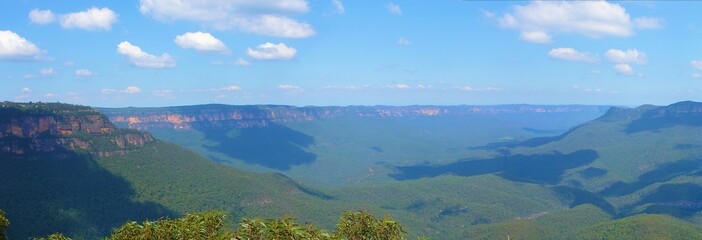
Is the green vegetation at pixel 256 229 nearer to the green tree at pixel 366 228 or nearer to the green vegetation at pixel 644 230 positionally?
the green tree at pixel 366 228

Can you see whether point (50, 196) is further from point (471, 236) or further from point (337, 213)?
point (471, 236)

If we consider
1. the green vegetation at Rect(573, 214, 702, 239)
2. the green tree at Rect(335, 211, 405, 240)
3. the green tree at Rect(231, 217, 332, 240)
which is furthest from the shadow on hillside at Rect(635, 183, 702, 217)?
the green tree at Rect(231, 217, 332, 240)

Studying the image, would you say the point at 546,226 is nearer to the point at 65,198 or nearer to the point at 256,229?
the point at 65,198

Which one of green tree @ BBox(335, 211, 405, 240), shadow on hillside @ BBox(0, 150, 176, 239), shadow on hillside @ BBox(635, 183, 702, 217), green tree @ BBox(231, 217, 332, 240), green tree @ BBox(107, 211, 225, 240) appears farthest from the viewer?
shadow on hillside @ BBox(635, 183, 702, 217)

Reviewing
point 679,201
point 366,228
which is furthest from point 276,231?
point 679,201

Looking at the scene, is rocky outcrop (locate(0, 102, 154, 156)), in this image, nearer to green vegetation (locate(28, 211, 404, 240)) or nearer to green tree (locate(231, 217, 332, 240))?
green vegetation (locate(28, 211, 404, 240))
